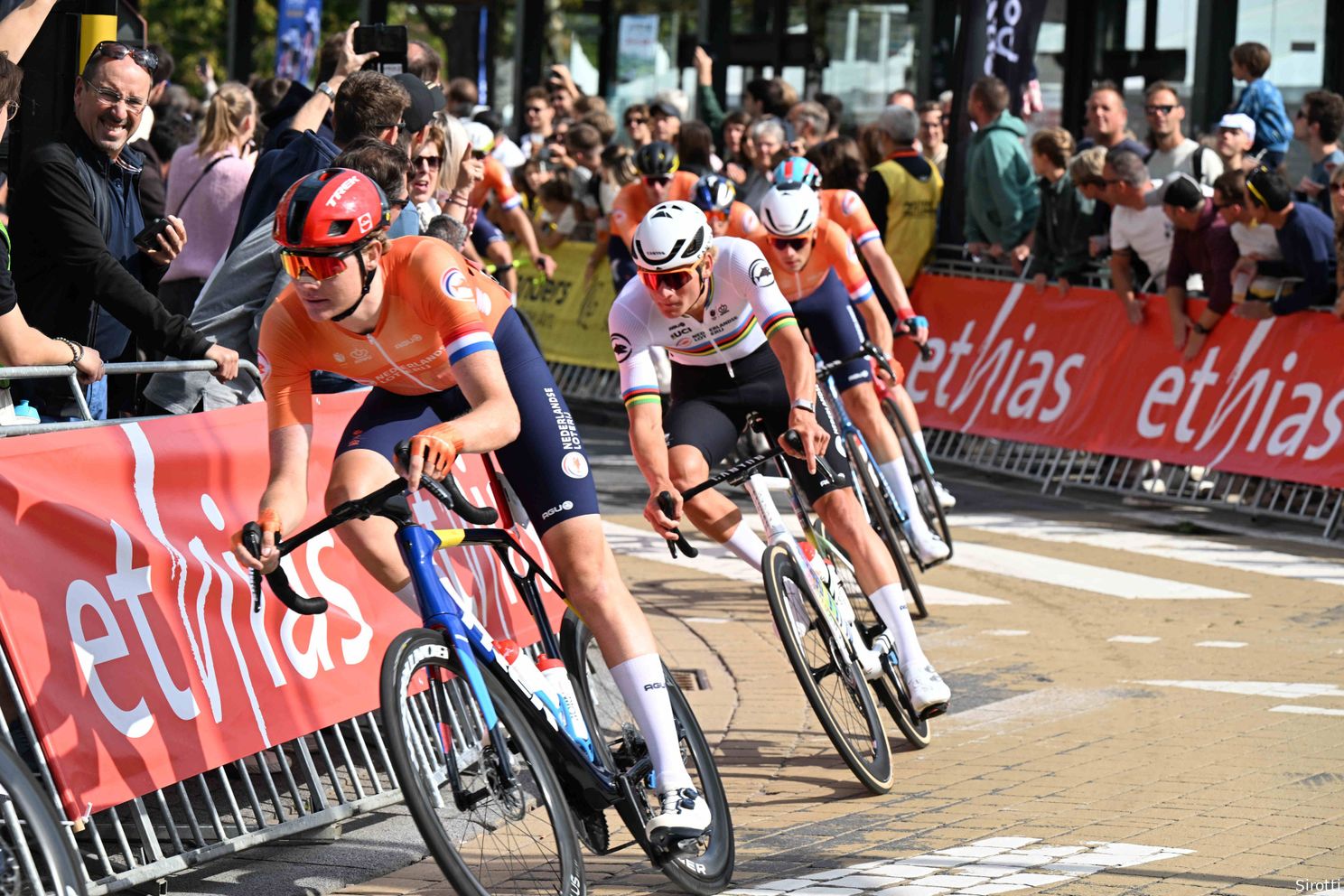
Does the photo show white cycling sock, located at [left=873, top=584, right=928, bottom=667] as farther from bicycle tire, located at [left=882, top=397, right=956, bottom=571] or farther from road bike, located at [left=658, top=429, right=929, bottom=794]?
bicycle tire, located at [left=882, top=397, right=956, bottom=571]

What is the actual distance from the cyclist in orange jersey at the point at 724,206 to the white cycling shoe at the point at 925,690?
4340mm

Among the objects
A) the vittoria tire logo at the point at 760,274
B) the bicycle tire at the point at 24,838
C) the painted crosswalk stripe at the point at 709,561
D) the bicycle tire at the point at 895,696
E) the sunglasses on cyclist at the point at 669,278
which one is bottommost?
the painted crosswalk stripe at the point at 709,561

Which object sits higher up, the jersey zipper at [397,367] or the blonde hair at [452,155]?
the blonde hair at [452,155]

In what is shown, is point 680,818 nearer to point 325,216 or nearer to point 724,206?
point 325,216

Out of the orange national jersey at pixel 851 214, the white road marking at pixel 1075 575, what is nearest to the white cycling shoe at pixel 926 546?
the white road marking at pixel 1075 575

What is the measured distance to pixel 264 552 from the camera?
195 inches

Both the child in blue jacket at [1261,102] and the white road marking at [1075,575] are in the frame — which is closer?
the white road marking at [1075,575]

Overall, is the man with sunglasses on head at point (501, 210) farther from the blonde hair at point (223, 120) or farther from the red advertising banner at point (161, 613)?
the red advertising banner at point (161, 613)

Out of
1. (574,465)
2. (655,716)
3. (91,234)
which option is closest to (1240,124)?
(91,234)

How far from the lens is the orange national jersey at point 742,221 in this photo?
38.6 ft

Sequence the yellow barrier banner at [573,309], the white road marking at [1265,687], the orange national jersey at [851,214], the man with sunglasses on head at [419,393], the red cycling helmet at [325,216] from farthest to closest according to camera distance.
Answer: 1. the yellow barrier banner at [573,309]
2. the orange national jersey at [851,214]
3. the white road marking at [1265,687]
4. the man with sunglasses on head at [419,393]
5. the red cycling helmet at [325,216]

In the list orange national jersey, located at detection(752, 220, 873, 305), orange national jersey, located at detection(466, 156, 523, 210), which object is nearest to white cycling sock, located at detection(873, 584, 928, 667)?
orange national jersey, located at detection(752, 220, 873, 305)

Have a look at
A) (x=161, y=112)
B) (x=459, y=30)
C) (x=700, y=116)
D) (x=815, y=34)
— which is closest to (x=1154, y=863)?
(x=161, y=112)

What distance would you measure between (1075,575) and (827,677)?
4527 millimetres
